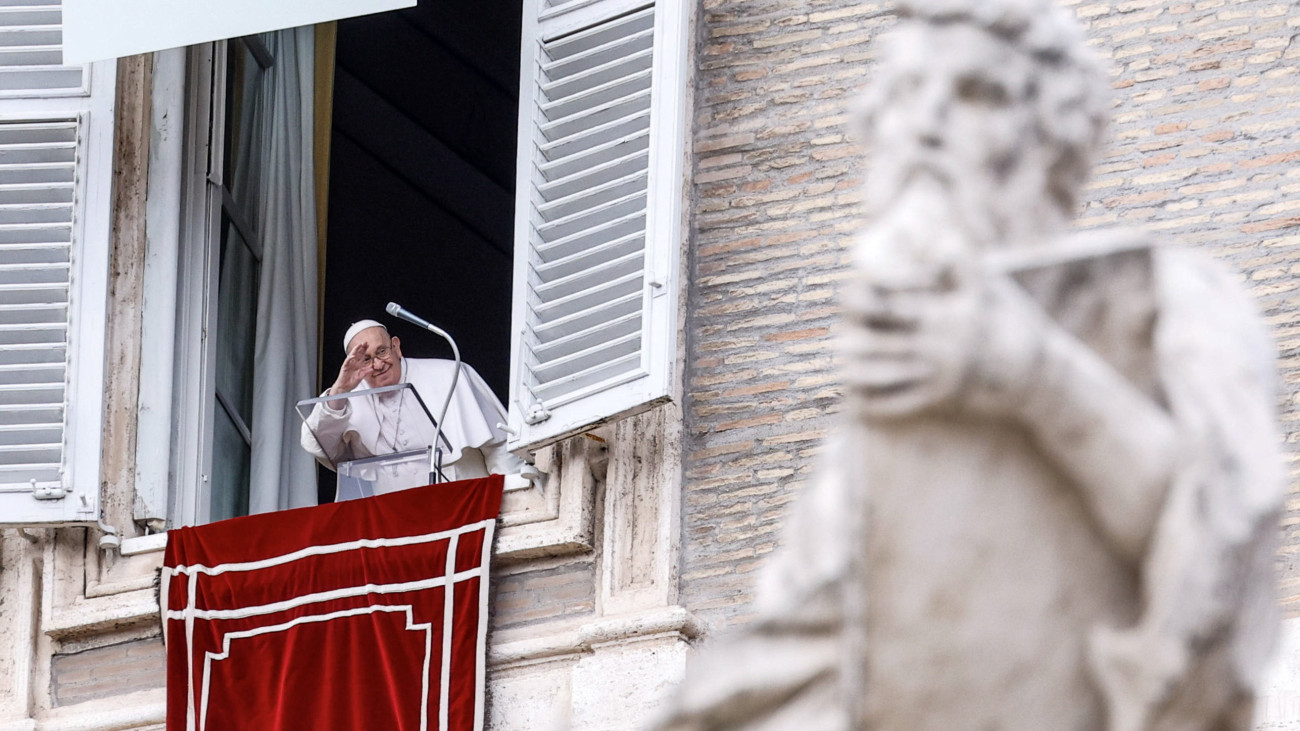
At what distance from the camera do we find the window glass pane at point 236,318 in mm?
9109

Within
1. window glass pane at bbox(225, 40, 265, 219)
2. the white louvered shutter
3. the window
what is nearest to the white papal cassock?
the window

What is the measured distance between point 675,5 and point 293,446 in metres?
2.29

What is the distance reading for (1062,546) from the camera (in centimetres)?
217

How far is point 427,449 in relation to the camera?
8305 mm

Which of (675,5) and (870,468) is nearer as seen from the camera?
(870,468)

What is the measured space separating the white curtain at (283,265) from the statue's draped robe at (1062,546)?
7047 millimetres

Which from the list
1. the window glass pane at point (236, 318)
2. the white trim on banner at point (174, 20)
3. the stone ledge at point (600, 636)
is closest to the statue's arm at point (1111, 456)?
the stone ledge at point (600, 636)

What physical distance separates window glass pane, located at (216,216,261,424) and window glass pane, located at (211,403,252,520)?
10 cm

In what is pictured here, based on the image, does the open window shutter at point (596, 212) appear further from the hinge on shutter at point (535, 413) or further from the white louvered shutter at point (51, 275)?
the white louvered shutter at point (51, 275)

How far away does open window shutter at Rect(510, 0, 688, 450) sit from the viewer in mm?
7617

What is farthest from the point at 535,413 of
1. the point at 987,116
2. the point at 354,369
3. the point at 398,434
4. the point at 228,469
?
the point at 987,116

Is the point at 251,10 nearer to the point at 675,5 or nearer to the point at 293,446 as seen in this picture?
the point at 675,5

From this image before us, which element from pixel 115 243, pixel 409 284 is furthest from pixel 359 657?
pixel 409 284

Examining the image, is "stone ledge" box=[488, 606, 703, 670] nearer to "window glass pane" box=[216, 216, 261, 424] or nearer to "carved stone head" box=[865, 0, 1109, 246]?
"window glass pane" box=[216, 216, 261, 424]
